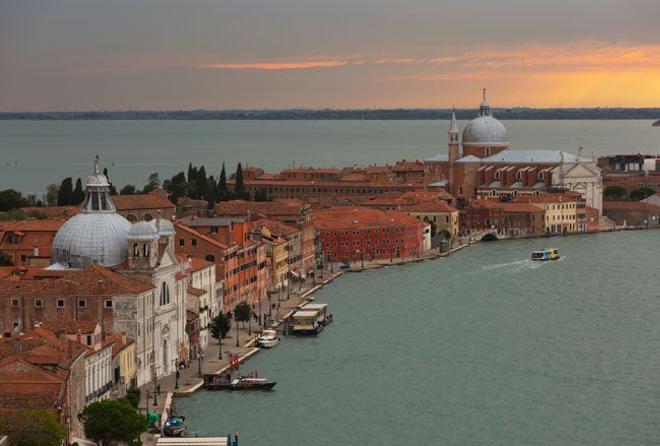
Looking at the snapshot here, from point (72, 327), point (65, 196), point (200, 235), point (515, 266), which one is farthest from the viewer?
point (65, 196)

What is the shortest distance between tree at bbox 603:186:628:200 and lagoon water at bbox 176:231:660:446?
19.7m

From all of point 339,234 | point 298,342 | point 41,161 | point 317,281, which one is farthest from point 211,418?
point 41,161

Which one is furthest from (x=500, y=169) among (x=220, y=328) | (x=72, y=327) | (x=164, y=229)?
(x=72, y=327)

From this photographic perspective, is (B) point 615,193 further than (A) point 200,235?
Yes

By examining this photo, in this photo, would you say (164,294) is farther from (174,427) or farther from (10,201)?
(10,201)

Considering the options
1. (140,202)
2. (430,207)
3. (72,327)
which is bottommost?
(430,207)

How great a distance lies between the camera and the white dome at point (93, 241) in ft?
57.4

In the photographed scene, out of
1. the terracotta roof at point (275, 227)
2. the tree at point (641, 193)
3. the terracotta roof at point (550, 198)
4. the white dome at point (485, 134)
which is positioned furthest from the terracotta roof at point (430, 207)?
the white dome at point (485, 134)

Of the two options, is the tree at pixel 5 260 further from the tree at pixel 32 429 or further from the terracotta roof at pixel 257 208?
the tree at pixel 32 429

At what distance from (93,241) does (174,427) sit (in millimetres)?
3602

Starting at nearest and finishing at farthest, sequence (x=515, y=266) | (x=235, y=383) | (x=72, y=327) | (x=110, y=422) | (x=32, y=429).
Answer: (x=32, y=429) → (x=110, y=422) → (x=72, y=327) → (x=235, y=383) → (x=515, y=266)

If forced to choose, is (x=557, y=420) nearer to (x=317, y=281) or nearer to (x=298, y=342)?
(x=298, y=342)

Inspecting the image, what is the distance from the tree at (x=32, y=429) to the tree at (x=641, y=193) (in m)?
36.6

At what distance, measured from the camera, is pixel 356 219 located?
109 ft
